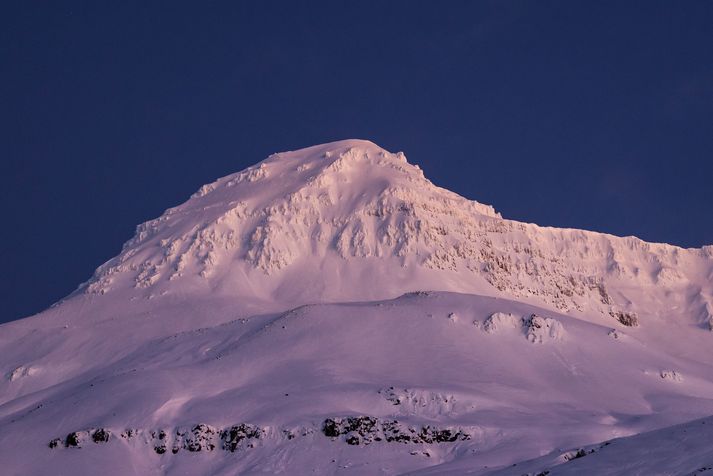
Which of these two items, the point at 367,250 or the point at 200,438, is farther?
the point at 367,250

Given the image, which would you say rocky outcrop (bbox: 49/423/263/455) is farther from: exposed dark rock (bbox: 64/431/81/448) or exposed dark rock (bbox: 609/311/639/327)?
exposed dark rock (bbox: 609/311/639/327)

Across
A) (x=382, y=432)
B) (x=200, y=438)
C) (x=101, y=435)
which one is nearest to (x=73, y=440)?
(x=101, y=435)

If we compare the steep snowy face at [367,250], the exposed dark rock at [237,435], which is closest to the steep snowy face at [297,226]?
the steep snowy face at [367,250]

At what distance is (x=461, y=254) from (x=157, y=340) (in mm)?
53106

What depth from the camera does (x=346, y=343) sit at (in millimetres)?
79562

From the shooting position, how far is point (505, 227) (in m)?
158

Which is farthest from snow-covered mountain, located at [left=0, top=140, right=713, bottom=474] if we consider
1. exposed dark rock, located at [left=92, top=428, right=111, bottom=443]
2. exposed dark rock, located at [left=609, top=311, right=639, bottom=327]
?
exposed dark rock, located at [left=609, top=311, right=639, bottom=327]

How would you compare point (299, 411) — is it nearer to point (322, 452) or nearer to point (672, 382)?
point (322, 452)

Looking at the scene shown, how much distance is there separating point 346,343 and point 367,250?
60.2 m

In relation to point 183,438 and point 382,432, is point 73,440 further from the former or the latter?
point 382,432

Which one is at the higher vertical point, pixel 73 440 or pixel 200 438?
pixel 73 440

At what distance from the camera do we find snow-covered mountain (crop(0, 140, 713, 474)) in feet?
199

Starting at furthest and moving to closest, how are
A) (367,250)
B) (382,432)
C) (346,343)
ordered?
(367,250) < (346,343) < (382,432)

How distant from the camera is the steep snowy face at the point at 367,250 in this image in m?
134
